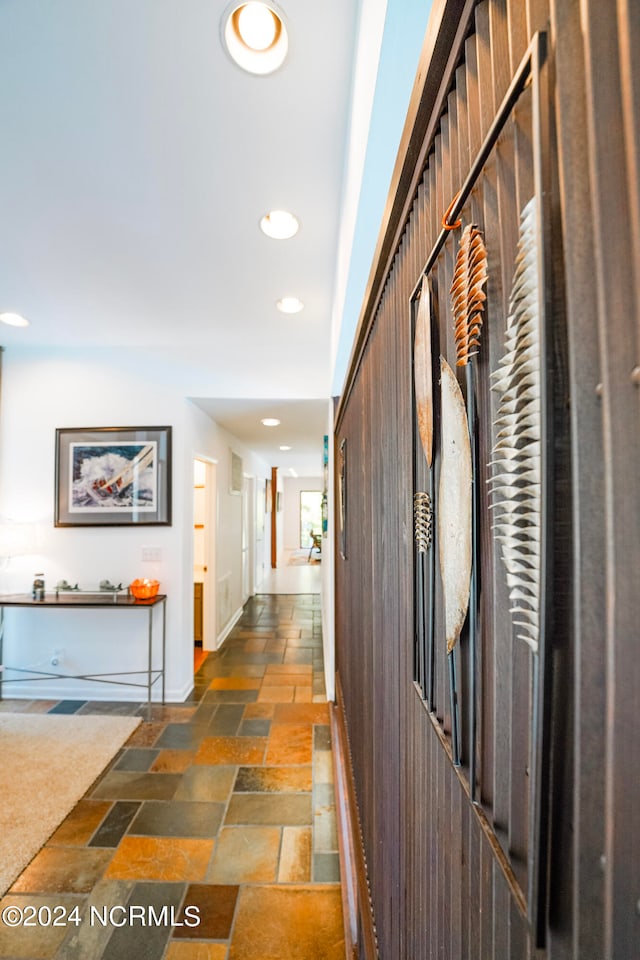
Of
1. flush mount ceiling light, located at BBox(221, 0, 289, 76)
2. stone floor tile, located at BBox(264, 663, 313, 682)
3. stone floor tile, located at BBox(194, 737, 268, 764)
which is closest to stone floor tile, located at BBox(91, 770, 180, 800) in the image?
stone floor tile, located at BBox(194, 737, 268, 764)

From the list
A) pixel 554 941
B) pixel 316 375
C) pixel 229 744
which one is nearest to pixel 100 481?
pixel 316 375

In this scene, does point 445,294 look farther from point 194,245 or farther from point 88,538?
point 88,538

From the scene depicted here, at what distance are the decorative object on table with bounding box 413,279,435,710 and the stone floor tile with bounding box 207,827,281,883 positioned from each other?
1.72 m

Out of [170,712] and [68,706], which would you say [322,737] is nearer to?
[170,712]

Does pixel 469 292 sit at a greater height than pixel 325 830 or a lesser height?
greater

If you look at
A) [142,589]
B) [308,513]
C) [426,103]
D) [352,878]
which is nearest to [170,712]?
[142,589]

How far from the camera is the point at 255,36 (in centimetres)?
110

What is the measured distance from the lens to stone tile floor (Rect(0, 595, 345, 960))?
146 centimetres

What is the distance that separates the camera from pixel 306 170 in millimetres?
1538

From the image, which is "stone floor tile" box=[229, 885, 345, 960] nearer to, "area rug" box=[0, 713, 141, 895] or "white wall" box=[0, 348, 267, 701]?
"area rug" box=[0, 713, 141, 895]

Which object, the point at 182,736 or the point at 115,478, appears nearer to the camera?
the point at 182,736

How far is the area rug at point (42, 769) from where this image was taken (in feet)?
6.15

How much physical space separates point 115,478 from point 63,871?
2.33 metres

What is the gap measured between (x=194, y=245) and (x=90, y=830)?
2786mm
